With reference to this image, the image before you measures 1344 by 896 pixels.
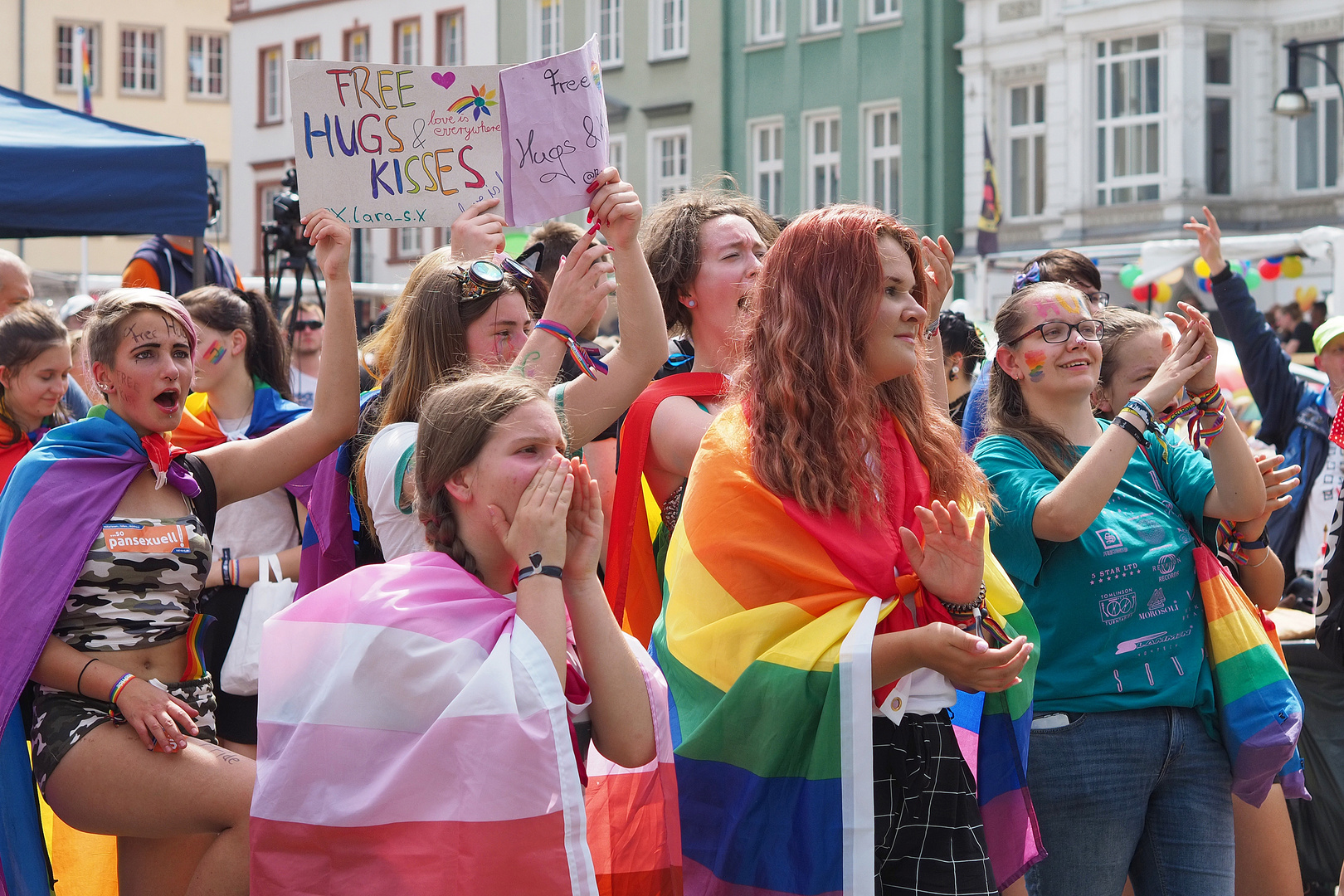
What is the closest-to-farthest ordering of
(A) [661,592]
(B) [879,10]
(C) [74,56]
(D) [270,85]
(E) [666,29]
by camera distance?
(A) [661,592] < (B) [879,10] < (E) [666,29] < (D) [270,85] < (C) [74,56]

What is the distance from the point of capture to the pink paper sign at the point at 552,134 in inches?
133

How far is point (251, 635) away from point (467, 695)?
1667 millimetres

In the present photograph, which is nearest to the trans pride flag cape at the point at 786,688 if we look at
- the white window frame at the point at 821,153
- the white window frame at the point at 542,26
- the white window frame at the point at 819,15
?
the white window frame at the point at 821,153

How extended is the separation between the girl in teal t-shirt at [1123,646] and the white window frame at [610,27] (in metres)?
25.9

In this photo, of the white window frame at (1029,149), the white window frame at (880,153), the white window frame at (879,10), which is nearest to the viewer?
the white window frame at (1029,149)

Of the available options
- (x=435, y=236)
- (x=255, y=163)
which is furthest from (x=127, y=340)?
(x=255, y=163)

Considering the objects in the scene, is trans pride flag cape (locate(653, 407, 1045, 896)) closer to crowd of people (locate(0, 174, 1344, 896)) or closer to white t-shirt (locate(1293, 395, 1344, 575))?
crowd of people (locate(0, 174, 1344, 896))

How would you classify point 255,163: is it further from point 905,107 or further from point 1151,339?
point 1151,339

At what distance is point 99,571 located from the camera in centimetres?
325

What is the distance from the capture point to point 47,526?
3215mm

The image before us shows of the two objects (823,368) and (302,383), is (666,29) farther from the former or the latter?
(823,368)

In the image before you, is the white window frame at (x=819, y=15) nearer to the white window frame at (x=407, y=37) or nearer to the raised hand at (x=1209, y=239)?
the white window frame at (x=407, y=37)

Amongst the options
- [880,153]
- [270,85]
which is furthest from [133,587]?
[270,85]

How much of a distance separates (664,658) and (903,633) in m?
0.52
